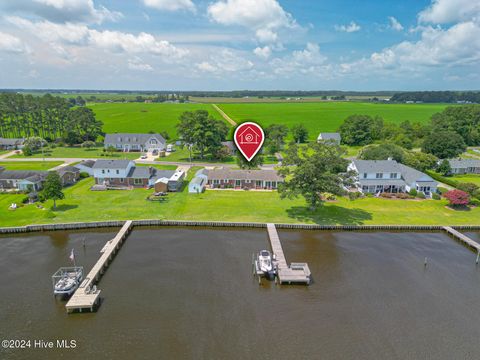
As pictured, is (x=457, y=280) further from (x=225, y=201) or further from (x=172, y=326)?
(x=225, y=201)

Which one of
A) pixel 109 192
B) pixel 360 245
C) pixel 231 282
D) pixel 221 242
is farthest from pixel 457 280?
pixel 109 192

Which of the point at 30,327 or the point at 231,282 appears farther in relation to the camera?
the point at 231,282

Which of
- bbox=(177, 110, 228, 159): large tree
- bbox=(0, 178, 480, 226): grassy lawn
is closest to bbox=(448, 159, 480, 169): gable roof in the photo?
bbox=(0, 178, 480, 226): grassy lawn

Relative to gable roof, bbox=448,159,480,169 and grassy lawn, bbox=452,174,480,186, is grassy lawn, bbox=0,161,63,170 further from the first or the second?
gable roof, bbox=448,159,480,169

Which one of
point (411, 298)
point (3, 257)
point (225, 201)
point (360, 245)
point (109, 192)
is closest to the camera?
point (411, 298)

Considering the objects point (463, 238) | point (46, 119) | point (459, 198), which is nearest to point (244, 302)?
point (463, 238)
